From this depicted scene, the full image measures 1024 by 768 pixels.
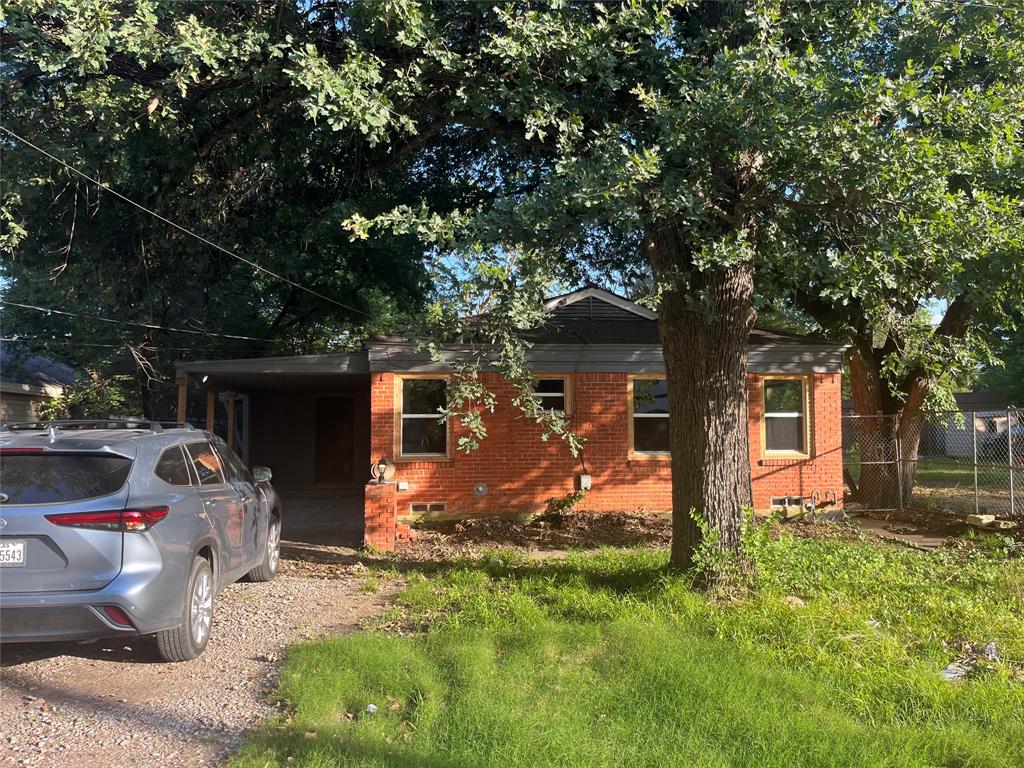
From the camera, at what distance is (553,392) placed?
11234 mm

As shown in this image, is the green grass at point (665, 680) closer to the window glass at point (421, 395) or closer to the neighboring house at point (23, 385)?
the window glass at point (421, 395)

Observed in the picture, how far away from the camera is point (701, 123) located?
18.3ft

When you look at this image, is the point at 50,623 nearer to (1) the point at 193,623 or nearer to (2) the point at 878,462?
(1) the point at 193,623

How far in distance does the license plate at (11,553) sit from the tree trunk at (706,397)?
4953mm

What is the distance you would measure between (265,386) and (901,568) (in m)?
Answer: 12.0

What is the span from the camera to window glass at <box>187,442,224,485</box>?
5.49 m

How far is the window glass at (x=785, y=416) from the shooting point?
37.9 feet

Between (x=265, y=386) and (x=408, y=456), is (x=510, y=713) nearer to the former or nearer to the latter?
(x=408, y=456)

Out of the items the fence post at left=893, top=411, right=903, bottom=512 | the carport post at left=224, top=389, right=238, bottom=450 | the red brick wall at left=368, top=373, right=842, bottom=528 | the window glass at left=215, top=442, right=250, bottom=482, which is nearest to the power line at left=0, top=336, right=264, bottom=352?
the carport post at left=224, top=389, right=238, bottom=450

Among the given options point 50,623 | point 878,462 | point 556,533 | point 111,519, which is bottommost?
point 556,533

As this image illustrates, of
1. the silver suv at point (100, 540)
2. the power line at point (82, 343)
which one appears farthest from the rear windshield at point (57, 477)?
the power line at point (82, 343)

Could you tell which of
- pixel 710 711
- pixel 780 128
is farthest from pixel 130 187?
pixel 710 711

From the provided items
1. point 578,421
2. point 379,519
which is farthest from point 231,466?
point 578,421

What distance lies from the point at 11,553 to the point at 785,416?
420 inches
